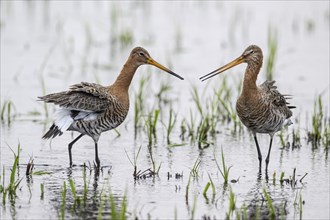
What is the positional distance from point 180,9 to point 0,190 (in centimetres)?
1270

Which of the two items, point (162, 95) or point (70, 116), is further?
point (162, 95)

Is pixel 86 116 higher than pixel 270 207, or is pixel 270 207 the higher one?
pixel 86 116

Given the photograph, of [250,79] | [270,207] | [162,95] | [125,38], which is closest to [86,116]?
[250,79]

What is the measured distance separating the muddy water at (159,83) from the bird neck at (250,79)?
0.88m

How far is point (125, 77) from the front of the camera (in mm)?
9508

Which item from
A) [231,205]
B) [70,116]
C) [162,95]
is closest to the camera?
[231,205]

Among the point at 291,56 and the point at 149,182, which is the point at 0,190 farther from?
the point at 291,56

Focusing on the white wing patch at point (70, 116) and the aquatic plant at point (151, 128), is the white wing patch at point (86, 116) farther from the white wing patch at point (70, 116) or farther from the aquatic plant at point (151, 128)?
the aquatic plant at point (151, 128)

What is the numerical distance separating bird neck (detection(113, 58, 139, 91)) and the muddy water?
2.73 feet

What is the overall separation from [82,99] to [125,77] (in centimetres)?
70

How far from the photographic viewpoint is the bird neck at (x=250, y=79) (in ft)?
30.2

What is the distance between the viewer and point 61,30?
1677cm

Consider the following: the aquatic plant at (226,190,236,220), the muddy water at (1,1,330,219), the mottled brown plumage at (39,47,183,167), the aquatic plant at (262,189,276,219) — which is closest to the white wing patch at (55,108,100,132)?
the mottled brown plumage at (39,47,183,167)

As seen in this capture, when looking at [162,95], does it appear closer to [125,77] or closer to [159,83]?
[159,83]
